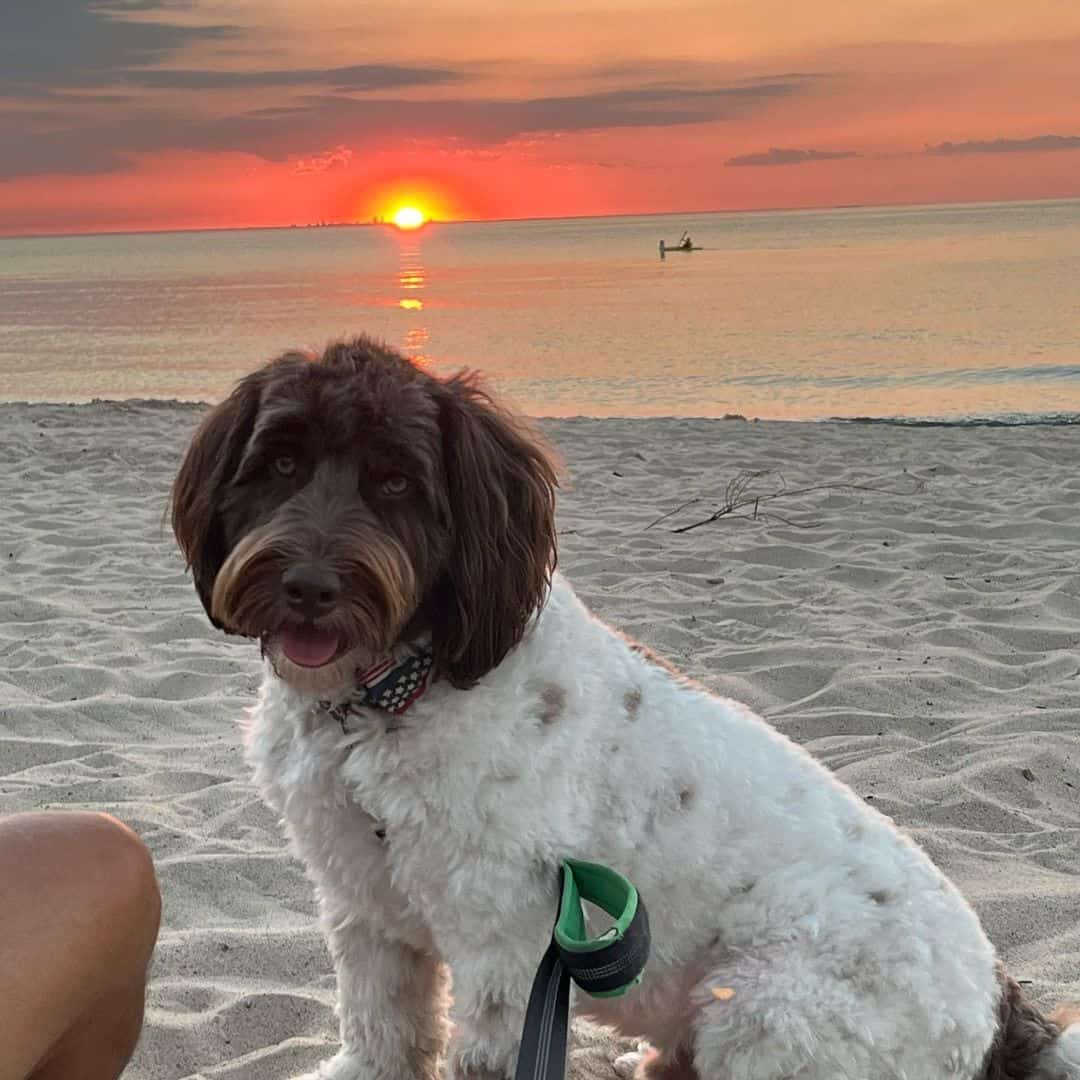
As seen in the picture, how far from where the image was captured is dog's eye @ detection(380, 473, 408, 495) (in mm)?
2643

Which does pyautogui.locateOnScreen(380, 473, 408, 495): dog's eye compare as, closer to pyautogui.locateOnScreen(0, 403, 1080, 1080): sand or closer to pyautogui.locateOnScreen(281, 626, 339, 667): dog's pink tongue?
pyautogui.locateOnScreen(281, 626, 339, 667): dog's pink tongue

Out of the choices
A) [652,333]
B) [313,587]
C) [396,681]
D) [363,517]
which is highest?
[363,517]

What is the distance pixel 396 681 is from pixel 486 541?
353 millimetres

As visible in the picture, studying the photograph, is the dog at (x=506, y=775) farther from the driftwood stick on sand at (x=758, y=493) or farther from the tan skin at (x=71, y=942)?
the driftwood stick on sand at (x=758, y=493)

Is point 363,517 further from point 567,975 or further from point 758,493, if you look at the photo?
point 758,493

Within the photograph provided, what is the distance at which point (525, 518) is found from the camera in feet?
9.08

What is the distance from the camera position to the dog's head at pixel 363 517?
2.51 metres

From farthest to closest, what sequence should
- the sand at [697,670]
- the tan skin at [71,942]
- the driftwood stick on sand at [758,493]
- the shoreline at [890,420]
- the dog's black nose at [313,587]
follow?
the shoreline at [890,420] → the driftwood stick on sand at [758,493] → the sand at [697,670] → the dog's black nose at [313,587] → the tan skin at [71,942]

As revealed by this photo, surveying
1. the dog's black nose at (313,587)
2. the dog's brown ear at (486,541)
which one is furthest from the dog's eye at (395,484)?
the dog's black nose at (313,587)

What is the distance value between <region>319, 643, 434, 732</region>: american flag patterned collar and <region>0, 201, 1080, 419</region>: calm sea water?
736 millimetres

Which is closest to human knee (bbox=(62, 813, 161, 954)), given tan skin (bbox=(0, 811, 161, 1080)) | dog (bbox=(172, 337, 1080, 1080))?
tan skin (bbox=(0, 811, 161, 1080))

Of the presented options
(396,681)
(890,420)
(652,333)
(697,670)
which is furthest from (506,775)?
(652,333)

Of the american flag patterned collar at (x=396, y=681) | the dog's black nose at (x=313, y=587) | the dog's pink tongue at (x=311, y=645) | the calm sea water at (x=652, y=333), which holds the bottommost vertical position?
the calm sea water at (x=652, y=333)

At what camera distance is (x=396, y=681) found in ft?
8.80
